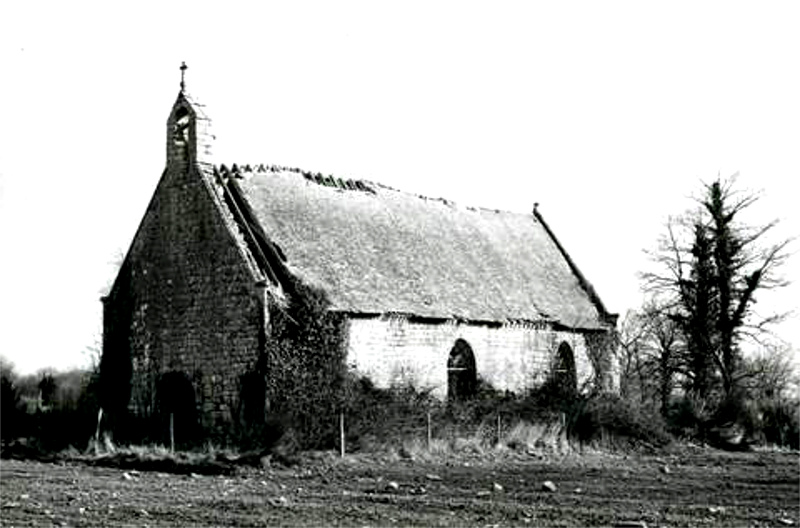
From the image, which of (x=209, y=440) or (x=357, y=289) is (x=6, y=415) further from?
(x=357, y=289)

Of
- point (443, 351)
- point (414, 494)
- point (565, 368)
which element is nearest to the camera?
point (414, 494)

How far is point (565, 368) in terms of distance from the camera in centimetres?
3912

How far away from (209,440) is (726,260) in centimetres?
2695

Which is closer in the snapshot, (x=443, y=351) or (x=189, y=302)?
(x=189, y=302)

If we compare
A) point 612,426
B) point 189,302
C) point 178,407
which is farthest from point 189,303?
→ point 612,426

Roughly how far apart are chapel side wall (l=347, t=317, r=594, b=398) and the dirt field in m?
5.52

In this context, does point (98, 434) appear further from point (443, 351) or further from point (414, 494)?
point (414, 494)

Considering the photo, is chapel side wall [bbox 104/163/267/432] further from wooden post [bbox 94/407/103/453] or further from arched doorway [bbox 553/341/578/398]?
arched doorway [bbox 553/341/578/398]

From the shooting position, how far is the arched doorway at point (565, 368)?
37656 millimetres

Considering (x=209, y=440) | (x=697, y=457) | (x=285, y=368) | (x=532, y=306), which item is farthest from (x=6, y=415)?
(x=697, y=457)

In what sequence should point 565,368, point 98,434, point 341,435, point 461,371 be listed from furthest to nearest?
point 565,368 → point 461,371 → point 98,434 → point 341,435

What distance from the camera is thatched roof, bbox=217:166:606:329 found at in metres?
31.8

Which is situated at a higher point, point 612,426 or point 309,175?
point 309,175

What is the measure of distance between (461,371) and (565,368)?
20.4 feet
